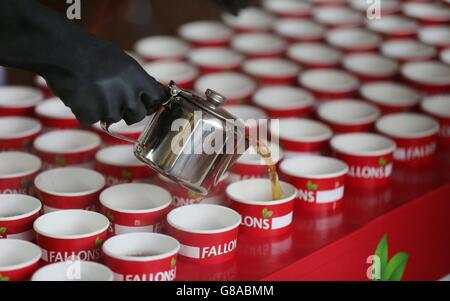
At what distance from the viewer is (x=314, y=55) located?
8.83 ft

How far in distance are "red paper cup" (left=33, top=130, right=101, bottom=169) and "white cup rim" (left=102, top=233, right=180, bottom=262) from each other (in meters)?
0.43

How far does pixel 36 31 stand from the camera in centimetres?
144

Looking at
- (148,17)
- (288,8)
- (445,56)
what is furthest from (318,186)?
(148,17)

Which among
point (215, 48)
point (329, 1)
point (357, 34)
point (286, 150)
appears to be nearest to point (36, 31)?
point (286, 150)

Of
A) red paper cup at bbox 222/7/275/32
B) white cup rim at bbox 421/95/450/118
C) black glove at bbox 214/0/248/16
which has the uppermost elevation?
black glove at bbox 214/0/248/16

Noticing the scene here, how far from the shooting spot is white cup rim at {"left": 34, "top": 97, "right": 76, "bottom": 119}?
2.19 metres

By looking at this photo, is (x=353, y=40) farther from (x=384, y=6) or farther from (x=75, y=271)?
(x=75, y=271)

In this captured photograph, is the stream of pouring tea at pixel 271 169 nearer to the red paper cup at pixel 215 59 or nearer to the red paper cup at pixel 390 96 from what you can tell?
the red paper cup at pixel 390 96

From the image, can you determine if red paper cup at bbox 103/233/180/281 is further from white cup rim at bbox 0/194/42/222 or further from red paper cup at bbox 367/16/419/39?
red paper cup at bbox 367/16/419/39

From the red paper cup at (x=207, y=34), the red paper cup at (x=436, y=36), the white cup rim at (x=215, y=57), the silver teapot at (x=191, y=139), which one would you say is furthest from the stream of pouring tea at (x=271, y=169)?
the red paper cup at (x=436, y=36)

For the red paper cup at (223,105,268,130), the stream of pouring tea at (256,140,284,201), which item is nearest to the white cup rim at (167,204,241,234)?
the stream of pouring tea at (256,140,284,201)

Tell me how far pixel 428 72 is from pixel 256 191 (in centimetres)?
92

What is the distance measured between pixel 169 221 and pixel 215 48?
1.18 metres

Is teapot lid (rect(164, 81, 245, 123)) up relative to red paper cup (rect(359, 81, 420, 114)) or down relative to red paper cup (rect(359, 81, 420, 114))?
up
